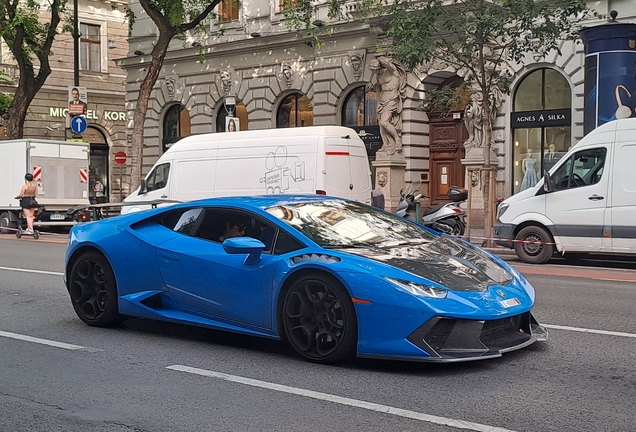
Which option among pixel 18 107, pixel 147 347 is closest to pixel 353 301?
pixel 147 347

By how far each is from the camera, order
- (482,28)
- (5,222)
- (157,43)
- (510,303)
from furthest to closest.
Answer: (157,43) < (5,222) < (482,28) < (510,303)

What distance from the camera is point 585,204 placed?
50.5ft

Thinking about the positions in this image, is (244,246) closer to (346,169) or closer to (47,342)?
Result: (47,342)

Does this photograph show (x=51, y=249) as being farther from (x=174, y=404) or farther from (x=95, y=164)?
(x=95, y=164)

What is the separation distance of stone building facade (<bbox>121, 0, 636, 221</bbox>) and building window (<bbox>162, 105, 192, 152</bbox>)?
0.04 m

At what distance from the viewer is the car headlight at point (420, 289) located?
6098 millimetres

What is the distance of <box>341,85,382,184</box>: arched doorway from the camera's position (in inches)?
1215

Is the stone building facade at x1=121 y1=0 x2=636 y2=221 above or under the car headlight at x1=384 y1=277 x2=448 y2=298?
above

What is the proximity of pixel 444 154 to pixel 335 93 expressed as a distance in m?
4.63

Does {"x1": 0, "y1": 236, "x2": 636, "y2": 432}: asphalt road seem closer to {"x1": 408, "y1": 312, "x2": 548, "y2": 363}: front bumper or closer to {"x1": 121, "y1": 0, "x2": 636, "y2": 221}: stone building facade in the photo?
{"x1": 408, "y1": 312, "x2": 548, "y2": 363}: front bumper

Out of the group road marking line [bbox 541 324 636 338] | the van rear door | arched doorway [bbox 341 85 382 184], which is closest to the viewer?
→ road marking line [bbox 541 324 636 338]

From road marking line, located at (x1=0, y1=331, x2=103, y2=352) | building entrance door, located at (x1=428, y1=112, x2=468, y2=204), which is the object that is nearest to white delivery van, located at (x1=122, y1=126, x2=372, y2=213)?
building entrance door, located at (x1=428, y1=112, x2=468, y2=204)

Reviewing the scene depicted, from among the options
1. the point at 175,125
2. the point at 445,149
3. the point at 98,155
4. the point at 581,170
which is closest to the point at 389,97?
the point at 445,149

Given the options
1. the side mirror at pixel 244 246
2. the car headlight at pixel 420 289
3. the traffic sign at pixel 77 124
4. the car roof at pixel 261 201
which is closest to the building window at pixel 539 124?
the traffic sign at pixel 77 124
